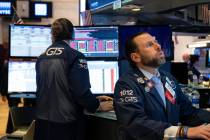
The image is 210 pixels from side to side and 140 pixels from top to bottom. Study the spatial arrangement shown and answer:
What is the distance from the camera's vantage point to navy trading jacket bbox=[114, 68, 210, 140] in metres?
2.13

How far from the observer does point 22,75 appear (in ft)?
12.9

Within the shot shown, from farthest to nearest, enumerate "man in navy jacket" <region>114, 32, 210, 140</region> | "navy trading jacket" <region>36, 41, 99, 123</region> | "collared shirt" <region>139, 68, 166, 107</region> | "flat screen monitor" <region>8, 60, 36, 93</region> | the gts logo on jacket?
"flat screen monitor" <region>8, 60, 36, 93</region>
the gts logo on jacket
"navy trading jacket" <region>36, 41, 99, 123</region>
"collared shirt" <region>139, 68, 166, 107</region>
"man in navy jacket" <region>114, 32, 210, 140</region>

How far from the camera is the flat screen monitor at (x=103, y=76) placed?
3742mm

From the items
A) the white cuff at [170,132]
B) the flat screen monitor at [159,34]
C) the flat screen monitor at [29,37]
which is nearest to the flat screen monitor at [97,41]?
the flat screen monitor at [159,34]

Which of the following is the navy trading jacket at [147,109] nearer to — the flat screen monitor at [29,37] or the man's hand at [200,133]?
the man's hand at [200,133]

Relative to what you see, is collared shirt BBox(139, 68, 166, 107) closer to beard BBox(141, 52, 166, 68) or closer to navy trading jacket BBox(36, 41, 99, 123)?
beard BBox(141, 52, 166, 68)

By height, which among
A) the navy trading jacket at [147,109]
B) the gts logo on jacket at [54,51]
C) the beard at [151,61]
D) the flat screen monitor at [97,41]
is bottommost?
the navy trading jacket at [147,109]

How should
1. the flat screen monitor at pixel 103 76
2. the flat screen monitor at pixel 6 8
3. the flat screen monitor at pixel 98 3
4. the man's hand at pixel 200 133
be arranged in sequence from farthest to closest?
1. the flat screen monitor at pixel 6 8
2. the flat screen monitor at pixel 98 3
3. the flat screen monitor at pixel 103 76
4. the man's hand at pixel 200 133

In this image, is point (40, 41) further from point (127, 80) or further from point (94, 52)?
point (127, 80)

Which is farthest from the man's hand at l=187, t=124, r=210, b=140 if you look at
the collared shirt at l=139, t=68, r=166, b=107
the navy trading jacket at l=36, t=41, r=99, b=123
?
the navy trading jacket at l=36, t=41, r=99, b=123

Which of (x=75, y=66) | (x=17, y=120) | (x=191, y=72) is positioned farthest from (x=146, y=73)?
(x=191, y=72)

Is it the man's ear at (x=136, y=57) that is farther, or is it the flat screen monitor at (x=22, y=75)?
the flat screen monitor at (x=22, y=75)

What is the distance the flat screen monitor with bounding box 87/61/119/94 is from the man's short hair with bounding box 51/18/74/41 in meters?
0.59

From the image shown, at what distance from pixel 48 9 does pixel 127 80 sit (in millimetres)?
8654
